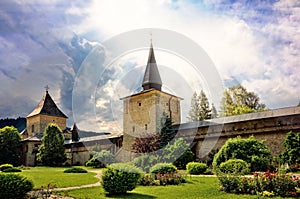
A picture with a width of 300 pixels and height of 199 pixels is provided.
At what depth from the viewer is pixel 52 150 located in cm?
3147

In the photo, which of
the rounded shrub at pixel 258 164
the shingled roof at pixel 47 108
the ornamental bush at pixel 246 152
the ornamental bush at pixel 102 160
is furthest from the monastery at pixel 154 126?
the rounded shrub at pixel 258 164

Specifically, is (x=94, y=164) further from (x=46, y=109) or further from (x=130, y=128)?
(x=46, y=109)

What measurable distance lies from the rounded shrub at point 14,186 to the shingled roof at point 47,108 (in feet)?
119

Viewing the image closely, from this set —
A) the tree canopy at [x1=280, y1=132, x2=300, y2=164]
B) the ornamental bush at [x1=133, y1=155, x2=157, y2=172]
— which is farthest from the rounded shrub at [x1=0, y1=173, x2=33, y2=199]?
the tree canopy at [x1=280, y1=132, x2=300, y2=164]

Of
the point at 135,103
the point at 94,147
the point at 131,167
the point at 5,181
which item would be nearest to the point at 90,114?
the point at 131,167

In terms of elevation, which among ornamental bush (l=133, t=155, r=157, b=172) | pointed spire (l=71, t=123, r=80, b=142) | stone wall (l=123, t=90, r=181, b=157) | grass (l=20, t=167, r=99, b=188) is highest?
stone wall (l=123, t=90, r=181, b=157)

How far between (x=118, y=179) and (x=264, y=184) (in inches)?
190

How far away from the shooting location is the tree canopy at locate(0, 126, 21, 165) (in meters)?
33.7

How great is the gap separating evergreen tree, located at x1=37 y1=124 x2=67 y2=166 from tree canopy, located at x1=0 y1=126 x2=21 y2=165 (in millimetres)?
4619

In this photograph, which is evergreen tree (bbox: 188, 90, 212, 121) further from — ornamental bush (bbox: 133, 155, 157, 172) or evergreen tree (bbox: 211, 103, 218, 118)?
ornamental bush (bbox: 133, 155, 157, 172)

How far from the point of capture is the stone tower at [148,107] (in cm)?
2788

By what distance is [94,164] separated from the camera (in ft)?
91.4

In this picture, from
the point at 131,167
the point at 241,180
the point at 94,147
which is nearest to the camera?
the point at 241,180

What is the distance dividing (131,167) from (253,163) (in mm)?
8097
